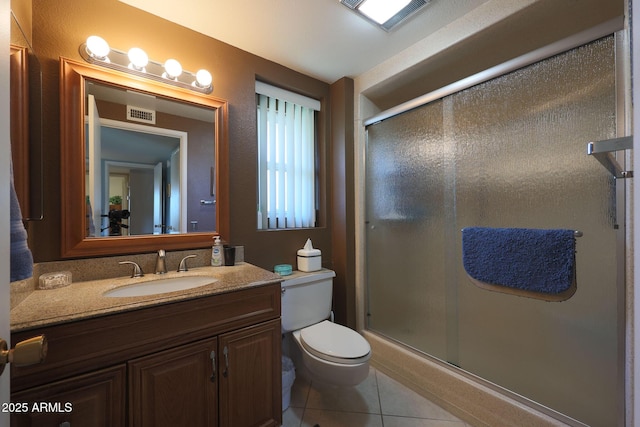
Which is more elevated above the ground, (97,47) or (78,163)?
(97,47)

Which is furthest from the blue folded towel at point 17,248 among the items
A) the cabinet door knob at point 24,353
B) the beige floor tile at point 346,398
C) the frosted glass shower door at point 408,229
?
the frosted glass shower door at point 408,229

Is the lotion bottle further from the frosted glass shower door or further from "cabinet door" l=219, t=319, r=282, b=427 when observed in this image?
the frosted glass shower door

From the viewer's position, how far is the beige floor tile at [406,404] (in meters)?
1.51

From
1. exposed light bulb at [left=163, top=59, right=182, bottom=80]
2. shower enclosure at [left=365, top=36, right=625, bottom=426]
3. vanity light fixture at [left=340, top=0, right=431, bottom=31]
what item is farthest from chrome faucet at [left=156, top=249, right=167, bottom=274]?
vanity light fixture at [left=340, top=0, right=431, bottom=31]

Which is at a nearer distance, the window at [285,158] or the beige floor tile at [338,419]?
the beige floor tile at [338,419]

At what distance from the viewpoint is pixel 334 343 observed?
4.95 feet

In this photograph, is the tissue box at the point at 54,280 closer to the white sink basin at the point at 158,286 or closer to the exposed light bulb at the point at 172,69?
the white sink basin at the point at 158,286

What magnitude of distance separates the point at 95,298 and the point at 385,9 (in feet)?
6.41

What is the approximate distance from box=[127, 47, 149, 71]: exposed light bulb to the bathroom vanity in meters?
1.12

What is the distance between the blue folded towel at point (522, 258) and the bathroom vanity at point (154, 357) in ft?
3.30

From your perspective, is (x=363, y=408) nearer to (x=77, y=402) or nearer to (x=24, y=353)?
(x=77, y=402)

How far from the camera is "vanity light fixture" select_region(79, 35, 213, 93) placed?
4.15 ft

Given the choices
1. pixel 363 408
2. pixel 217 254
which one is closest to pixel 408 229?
pixel 363 408

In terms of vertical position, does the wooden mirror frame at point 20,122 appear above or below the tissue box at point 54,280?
above
